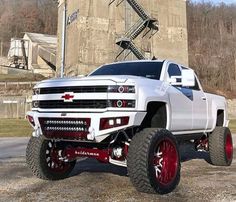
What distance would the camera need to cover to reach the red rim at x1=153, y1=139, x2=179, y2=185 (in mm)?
6414

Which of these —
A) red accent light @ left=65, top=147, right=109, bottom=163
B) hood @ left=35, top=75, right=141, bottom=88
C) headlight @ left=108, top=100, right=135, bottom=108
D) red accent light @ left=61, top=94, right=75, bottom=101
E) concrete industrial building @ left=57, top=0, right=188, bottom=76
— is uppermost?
concrete industrial building @ left=57, top=0, right=188, bottom=76

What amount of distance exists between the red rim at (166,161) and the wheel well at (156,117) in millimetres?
589

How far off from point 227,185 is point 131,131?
6.38 feet

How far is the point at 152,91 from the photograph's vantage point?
669 cm

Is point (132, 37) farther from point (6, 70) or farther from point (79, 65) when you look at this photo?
point (6, 70)

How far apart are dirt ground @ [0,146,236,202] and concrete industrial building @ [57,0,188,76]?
36.2 m

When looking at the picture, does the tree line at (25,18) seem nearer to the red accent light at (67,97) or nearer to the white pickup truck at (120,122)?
the white pickup truck at (120,122)

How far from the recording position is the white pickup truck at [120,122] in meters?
6.14

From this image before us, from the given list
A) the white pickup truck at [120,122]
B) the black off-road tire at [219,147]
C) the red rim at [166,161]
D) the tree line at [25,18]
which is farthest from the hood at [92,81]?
the tree line at [25,18]

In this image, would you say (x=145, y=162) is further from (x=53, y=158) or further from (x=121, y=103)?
(x=53, y=158)

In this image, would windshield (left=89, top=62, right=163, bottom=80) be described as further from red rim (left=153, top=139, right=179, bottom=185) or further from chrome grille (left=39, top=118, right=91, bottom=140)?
chrome grille (left=39, top=118, right=91, bottom=140)

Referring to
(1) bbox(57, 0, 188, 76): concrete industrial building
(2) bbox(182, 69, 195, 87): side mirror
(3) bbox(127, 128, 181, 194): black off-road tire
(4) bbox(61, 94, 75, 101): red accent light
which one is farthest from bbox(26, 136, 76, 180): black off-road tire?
(1) bbox(57, 0, 188, 76): concrete industrial building

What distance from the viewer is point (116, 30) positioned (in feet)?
152

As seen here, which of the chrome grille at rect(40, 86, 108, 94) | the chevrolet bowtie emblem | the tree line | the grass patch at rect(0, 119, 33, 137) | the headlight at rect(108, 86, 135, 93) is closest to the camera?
the headlight at rect(108, 86, 135, 93)
